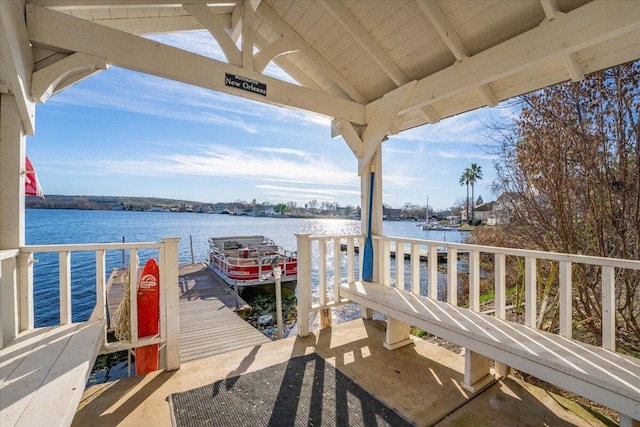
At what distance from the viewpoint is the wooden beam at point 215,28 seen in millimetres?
2269

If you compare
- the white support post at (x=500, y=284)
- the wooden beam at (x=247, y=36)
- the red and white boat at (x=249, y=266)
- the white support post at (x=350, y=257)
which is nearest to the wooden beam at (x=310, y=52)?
the wooden beam at (x=247, y=36)

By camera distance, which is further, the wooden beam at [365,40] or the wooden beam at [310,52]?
the wooden beam at [310,52]

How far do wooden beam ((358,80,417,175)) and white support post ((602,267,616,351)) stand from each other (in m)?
2.01

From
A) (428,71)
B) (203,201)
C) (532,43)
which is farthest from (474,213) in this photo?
(203,201)

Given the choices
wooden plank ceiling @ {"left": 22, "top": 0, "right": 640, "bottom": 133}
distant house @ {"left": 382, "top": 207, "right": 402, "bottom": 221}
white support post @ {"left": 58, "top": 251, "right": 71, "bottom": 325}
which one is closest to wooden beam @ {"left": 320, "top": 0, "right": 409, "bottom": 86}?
wooden plank ceiling @ {"left": 22, "top": 0, "right": 640, "bottom": 133}

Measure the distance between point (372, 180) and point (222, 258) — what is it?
8.51m

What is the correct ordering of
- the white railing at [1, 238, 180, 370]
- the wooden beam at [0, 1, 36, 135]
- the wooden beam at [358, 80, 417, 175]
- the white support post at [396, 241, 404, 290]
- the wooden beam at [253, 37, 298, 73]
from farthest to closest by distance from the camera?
the white support post at [396, 241, 404, 290], the wooden beam at [358, 80, 417, 175], the wooden beam at [253, 37, 298, 73], the white railing at [1, 238, 180, 370], the wooden beam at [0, 1, 36, 135]

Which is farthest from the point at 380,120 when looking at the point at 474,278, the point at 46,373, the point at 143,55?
the point at 46,373

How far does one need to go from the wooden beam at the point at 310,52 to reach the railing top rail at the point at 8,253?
2.61 m

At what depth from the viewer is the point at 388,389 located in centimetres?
206

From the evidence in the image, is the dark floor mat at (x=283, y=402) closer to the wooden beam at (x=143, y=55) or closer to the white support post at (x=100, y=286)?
the white support post at (x=100, y=286)

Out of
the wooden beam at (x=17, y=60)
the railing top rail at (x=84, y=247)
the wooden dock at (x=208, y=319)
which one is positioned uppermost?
the wooden beam at (x=17, y=60)

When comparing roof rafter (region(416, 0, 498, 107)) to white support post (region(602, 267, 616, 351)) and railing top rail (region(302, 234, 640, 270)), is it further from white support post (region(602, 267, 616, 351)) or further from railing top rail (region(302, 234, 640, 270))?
white support post (region(602, 267, 616, 351))

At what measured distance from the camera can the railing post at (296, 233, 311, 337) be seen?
9.80 ft
